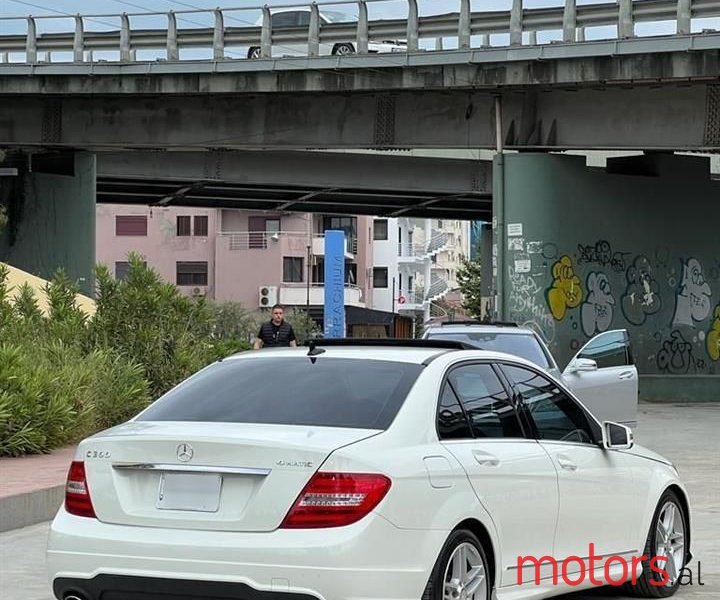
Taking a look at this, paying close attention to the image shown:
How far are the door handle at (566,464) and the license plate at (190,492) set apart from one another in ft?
6.65

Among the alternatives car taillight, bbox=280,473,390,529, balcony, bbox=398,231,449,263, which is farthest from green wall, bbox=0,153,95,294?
balcony, bbox=398,231,449,263

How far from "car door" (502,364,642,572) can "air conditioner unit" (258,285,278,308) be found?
273 feet

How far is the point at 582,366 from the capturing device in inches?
671

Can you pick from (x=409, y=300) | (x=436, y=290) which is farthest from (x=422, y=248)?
(x=409, y=300)

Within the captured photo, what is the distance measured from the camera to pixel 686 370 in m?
34.1

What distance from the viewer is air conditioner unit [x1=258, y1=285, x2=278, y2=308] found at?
9112 centimetres

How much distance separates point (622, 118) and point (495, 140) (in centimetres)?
295

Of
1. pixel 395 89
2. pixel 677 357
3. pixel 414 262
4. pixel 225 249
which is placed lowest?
pixel 677 357

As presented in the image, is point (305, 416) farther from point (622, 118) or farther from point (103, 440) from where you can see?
point (622, 118)

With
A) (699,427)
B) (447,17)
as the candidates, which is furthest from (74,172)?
(699,427)

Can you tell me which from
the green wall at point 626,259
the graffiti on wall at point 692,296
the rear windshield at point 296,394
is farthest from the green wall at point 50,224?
the rear windshield at point 296,394

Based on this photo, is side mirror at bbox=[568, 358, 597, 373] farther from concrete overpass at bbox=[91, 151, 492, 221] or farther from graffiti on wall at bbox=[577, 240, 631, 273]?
concrete overpass at bbox=[91, 151, 492, 221]

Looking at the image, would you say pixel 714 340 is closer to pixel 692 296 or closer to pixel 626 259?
pixel 692 296

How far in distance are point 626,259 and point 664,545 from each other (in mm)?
25771
